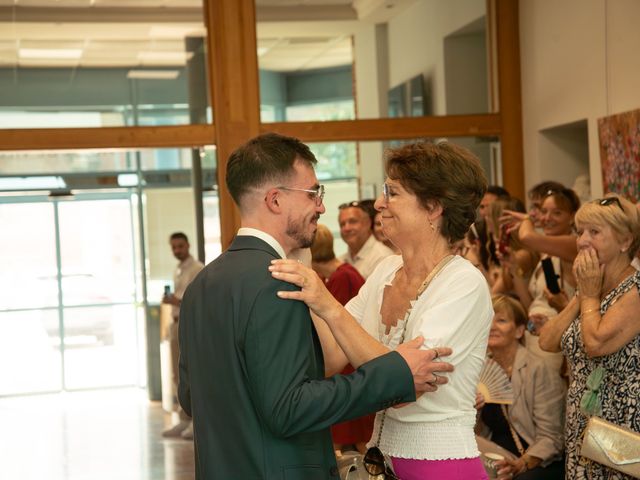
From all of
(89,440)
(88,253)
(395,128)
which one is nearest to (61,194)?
(88,253)

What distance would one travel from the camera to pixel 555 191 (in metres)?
5.19

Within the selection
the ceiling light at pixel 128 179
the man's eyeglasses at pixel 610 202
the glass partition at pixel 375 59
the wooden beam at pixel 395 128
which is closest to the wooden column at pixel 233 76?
the glass partition at pixel 375 59

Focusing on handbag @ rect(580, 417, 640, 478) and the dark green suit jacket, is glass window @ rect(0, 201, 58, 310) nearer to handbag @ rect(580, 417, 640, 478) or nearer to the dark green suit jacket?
handbag @ rect(580, 417, 640, 478)

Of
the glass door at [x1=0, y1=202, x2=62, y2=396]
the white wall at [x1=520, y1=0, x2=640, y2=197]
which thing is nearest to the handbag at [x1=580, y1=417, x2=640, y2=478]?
the white wall at [x1=520, y1=0, x2=640, y2=197]

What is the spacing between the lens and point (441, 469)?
226cm

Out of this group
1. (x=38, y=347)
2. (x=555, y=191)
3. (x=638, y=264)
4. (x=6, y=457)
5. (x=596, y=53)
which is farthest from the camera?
(x=38, y=347)

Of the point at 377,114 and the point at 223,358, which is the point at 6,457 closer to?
the point at 377,114

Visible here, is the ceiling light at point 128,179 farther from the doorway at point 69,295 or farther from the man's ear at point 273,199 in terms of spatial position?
the man's ear at point 273,199

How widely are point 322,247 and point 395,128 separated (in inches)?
82.4

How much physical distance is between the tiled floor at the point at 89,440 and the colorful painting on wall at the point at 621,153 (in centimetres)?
330

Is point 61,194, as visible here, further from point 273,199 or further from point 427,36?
point 273,199

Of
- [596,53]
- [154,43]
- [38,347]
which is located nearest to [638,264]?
[596,53]

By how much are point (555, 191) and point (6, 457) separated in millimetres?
4514

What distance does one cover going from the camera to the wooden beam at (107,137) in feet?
24.5
